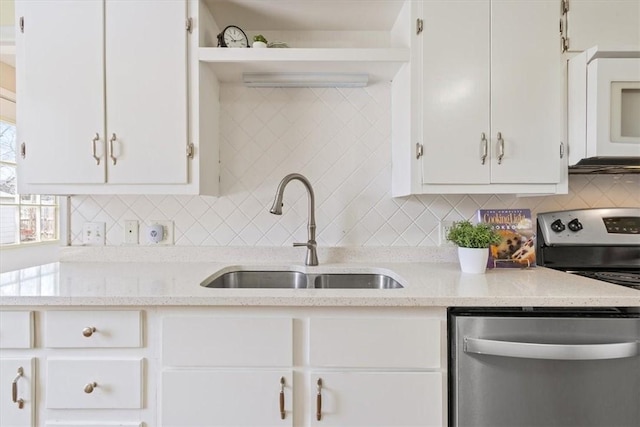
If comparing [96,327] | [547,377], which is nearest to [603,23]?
[547,377]

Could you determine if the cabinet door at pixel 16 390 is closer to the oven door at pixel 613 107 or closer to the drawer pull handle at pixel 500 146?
the drawer pull handle at pixel 500 146

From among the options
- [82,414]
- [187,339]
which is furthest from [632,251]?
[82,414]

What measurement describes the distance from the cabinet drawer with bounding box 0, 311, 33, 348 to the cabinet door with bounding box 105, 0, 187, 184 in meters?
0.58

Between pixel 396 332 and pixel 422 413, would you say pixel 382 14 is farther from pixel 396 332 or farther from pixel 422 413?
pixel 422 413

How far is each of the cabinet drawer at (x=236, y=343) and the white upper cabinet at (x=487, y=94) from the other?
837 millimetres

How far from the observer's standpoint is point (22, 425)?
1.05 metres

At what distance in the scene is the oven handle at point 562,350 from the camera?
0.98 meters

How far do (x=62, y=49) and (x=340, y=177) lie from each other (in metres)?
1.30

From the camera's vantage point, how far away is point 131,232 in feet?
5.47

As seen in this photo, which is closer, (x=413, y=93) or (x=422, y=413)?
(x=422, y=413)

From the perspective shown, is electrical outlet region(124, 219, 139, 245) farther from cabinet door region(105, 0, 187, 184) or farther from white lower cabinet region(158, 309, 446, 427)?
white lower cabinet region(158, 309, 446, 427)

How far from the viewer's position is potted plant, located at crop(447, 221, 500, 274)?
4.41 ft

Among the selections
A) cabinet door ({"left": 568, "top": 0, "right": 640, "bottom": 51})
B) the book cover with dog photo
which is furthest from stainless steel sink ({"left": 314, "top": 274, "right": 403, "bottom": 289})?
cabinet door ({"left": 568, "top": 0, "right": 640, "bottom": 51})

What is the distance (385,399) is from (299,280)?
68cm
